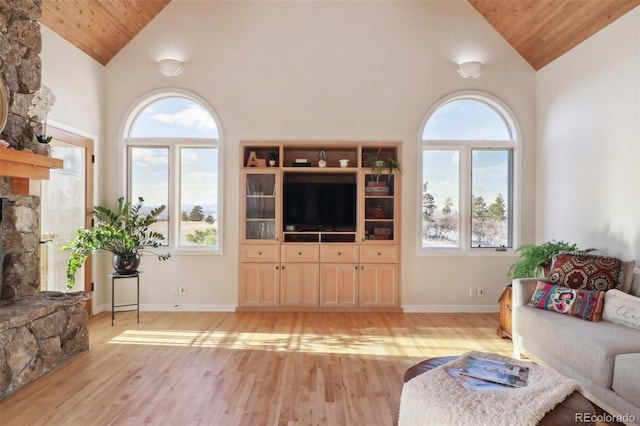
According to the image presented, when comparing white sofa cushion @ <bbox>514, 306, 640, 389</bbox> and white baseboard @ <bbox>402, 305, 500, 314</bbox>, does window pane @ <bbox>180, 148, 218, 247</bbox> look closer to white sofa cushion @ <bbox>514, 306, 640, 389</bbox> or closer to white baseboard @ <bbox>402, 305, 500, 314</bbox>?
white baseboard @ <bbox>402, 305, 500, 314</bbox>

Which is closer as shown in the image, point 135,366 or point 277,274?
point 135,366

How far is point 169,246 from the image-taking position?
484 centimetres

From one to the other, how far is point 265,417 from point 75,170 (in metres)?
3.61

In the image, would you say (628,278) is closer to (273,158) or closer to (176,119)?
(273,158)

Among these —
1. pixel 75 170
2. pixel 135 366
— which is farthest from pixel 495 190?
pixel 75 170

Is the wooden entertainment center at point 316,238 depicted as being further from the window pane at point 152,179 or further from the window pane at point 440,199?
the window pane at point 152,179

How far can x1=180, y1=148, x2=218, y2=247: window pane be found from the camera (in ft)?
16.1

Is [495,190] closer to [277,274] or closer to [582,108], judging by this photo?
[582,108]

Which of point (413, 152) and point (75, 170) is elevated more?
point (413, 152)

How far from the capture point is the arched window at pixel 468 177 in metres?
4.93

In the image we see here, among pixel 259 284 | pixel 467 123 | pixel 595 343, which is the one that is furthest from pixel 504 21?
pixel 259 284

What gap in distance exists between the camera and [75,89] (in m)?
4.21

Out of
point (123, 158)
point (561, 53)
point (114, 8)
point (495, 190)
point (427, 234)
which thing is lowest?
point (427, 234)

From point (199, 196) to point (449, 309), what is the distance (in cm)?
357
